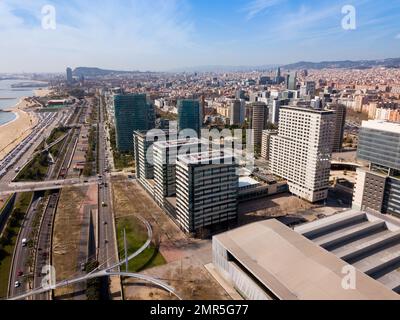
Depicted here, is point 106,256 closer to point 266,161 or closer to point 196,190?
point 196,190

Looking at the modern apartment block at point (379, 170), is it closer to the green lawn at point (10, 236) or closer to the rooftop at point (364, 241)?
the rooftop at point (364, 241)

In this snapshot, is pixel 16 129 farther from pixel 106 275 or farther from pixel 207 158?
pixel 106 275

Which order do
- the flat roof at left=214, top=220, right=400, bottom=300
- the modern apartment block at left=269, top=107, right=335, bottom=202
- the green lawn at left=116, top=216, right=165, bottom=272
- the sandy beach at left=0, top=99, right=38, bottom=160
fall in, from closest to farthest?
1. the flat roof at left=214, top=220, right=400, bottom=300
2. the green lawn at left=116, top=216, right=165, bottom=272
3. the modern apartment block at left=269, top=107, right=335, bottom=202
4. the sandy beach at left=0, top=99, right=38, bottom=160

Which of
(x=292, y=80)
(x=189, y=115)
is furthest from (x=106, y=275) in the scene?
(x=292, y=80)

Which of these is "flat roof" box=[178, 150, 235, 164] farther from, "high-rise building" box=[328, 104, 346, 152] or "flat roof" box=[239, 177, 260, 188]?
"high-rise building" box=[328, 104, 346, 152]

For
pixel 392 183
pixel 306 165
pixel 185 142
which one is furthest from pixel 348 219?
pixel 185 142

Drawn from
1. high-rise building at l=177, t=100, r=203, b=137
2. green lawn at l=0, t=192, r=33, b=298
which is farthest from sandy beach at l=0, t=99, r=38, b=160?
high-rise building at l=177, t=100, r=203, b=137

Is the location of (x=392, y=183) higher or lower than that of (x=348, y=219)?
higher
